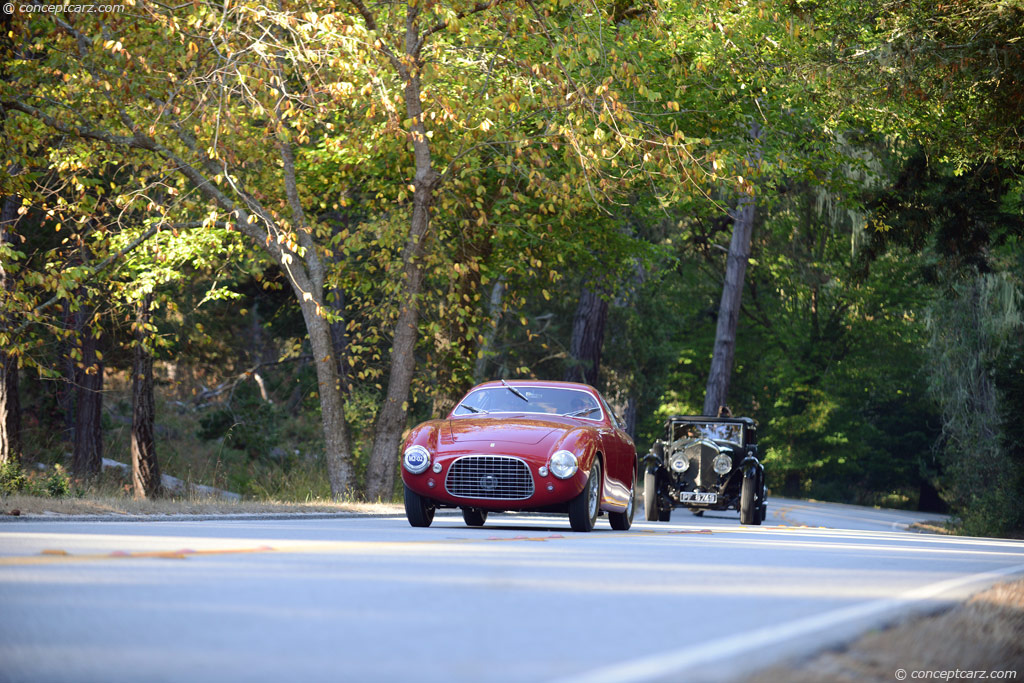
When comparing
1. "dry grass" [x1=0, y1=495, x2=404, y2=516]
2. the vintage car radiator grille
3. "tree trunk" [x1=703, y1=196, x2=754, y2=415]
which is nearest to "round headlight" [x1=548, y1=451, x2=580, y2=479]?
the vintage car radiator grille

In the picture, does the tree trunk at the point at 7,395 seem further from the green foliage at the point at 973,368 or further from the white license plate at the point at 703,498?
the green foliage at the point at 973,368

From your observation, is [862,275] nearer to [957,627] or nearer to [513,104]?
[513,104]

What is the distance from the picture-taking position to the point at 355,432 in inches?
1236

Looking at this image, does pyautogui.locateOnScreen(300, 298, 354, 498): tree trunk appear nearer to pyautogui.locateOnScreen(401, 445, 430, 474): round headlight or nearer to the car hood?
the car hood

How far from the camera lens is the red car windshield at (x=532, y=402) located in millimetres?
15609

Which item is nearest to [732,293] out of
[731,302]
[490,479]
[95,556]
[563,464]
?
[731,302]

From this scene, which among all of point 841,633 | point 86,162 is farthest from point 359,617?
point 86,162

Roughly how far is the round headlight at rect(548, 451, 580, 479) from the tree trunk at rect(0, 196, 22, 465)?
872 centimetres

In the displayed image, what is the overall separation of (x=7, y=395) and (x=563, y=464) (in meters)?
11.5

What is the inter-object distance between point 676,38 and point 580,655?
2025 cm

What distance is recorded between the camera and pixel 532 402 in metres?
15.7

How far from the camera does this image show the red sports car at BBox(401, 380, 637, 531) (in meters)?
13.7

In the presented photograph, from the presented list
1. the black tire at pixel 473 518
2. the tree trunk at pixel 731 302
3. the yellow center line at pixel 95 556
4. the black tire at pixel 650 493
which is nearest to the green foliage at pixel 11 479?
the black tire at pixel 473 518

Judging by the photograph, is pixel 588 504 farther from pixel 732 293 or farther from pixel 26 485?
pixel 732 293
